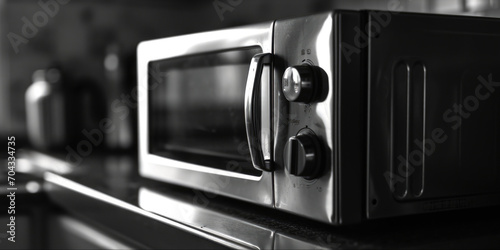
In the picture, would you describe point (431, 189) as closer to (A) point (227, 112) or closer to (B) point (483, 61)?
(B) point (483, 61)

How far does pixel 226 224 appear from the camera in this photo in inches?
30.8

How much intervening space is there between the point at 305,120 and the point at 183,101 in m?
0.39

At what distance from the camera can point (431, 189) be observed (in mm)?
702

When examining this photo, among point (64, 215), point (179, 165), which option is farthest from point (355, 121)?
point (64, 215)

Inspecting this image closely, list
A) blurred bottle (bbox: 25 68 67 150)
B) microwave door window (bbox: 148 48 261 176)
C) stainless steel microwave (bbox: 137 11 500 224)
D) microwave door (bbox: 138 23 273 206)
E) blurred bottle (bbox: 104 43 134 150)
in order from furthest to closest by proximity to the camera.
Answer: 1. blurred bottle (bbox: 104 43 134 150)
2. blurred bottle (bbox: 25 68 67 150)
3. microwave door window (bbox: 148 48 261 176)
4. microwave door (bbox: 138 23 273 206)
5. stainless steel microwave (bbox: 137 11 500 224)

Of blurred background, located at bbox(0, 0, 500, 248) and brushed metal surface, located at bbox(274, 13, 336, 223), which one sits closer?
brushed metal surface, located at bbox(274, 13, 336, 223)

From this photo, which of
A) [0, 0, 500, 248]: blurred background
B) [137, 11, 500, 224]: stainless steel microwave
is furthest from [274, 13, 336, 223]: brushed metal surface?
[0, 0, 500, 248]: blurred background

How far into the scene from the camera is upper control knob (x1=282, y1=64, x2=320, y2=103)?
67 centimetres

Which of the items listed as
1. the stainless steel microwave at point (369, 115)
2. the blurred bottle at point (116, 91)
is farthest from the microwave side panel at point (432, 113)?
the blurred bottle at point (116, 91)

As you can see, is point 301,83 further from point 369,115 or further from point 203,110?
point 203,110

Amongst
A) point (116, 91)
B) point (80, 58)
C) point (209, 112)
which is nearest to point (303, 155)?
point (209, 112)

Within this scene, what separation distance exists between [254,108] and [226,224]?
16 centimetres

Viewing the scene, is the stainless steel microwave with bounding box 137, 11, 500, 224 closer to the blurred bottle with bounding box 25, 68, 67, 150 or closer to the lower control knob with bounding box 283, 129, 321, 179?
the lower control knob with bounding box 283, 129, 321, 179

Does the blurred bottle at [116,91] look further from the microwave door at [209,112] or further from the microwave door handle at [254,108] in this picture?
the microwave door handle at [254,108]
